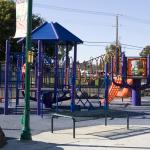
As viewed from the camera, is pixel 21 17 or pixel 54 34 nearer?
pixel 21 17

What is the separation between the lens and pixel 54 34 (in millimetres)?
20656

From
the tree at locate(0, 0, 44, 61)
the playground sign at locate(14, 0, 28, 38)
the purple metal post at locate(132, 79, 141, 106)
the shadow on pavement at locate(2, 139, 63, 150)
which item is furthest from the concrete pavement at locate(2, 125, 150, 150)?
the tree at locate(0, 0, 44, 61)

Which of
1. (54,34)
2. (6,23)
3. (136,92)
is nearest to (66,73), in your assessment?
(54,34)

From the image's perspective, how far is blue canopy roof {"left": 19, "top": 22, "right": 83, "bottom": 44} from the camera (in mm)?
20609

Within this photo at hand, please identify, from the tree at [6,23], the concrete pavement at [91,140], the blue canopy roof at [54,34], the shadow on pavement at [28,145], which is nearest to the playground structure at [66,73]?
the blue canopy roof at [54,34]

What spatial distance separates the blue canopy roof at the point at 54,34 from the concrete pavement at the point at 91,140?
6519 millimetres

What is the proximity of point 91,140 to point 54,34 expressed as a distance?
891cm

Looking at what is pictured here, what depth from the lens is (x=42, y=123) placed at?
52.9 ft

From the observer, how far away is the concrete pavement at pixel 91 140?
448 inches

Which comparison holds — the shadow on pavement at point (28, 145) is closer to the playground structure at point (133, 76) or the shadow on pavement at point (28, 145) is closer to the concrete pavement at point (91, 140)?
the concrete pavement at point (91, 140)

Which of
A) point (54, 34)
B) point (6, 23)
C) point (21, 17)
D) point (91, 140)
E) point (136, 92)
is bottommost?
point (91, 140)

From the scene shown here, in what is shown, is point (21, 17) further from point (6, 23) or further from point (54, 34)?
point (6, 23)

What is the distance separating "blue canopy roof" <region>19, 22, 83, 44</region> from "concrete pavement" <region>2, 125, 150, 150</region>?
21.4ft

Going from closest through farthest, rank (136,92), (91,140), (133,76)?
(91,140) < (133,76) < (136,92)
